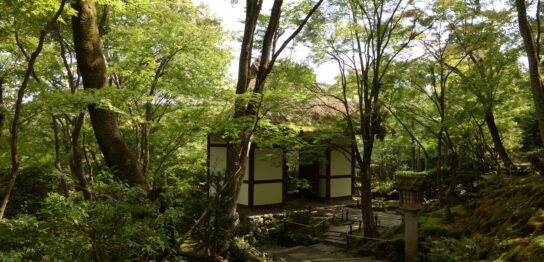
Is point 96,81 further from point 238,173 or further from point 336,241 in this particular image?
point 336,241

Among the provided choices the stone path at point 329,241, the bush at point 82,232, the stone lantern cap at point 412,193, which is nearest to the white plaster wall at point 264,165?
the stone path at point 329,241

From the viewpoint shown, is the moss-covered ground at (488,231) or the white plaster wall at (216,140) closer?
the moss-covered ground at (488,231)

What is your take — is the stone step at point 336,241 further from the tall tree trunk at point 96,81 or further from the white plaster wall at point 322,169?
the tall tree trunk at point 96,81

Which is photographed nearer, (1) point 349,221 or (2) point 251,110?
(2) point 251,110

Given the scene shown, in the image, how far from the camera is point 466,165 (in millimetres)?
10492

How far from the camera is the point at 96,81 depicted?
4.93 meters

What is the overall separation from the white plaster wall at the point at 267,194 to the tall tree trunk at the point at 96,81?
682 centimetres

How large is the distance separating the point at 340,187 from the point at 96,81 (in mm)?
11052

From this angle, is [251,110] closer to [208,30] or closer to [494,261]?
[208,30]

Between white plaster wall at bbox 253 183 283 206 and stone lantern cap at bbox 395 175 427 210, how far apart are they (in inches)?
213

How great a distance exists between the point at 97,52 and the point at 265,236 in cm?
708

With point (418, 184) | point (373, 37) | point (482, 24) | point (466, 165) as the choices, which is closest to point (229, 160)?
point (418, 184)

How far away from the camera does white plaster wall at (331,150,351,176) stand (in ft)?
45.0

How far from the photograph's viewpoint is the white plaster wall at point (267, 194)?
1152cm
